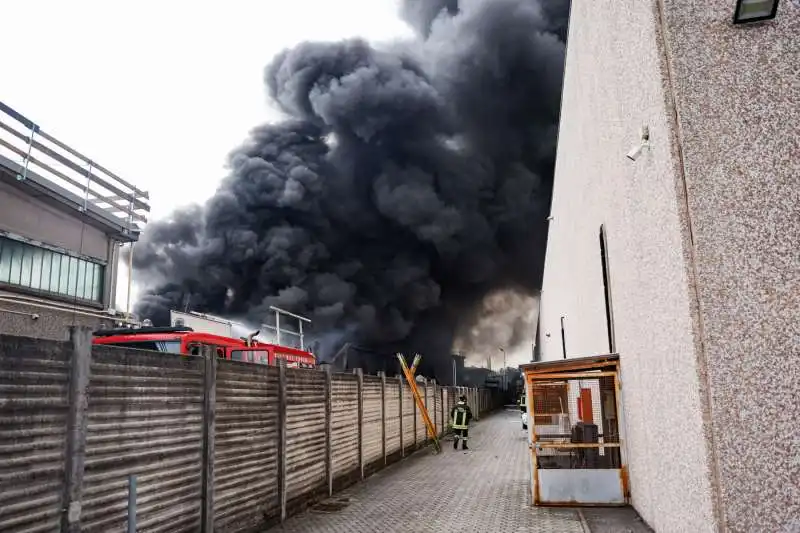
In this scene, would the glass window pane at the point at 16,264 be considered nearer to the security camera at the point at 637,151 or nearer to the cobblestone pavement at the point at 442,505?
the cobblestone pavement at the point at 442,505

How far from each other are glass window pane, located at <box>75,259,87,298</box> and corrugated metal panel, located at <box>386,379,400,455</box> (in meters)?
6.81

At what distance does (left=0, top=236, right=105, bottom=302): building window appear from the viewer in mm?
10688

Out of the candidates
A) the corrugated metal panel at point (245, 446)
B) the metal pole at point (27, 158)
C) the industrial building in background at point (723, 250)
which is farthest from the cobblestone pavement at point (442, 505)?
the metal pole at point (27, 158)

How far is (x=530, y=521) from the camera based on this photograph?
6.42 meters

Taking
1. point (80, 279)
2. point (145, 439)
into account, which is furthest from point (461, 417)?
point (145, 439)

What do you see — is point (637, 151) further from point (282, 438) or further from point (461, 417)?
point (461, 417)

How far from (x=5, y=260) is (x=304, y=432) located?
275 inches

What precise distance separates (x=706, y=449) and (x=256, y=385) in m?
4.14

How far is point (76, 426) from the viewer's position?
11.8 ft

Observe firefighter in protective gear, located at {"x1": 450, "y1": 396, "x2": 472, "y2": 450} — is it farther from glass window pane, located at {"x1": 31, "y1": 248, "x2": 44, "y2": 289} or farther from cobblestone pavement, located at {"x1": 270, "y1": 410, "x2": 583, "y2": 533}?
glass window pane, located at {"x1": 31, "y1": 248, "x2": 44, "y2": 289}

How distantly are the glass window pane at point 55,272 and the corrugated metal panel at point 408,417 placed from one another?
733 cm

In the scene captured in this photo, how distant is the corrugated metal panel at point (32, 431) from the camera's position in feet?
10.3

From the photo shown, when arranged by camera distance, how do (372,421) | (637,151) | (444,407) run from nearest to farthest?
(637,151)
(372,421)
(444,407)

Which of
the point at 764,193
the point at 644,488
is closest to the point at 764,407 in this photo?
the point at 764,193
